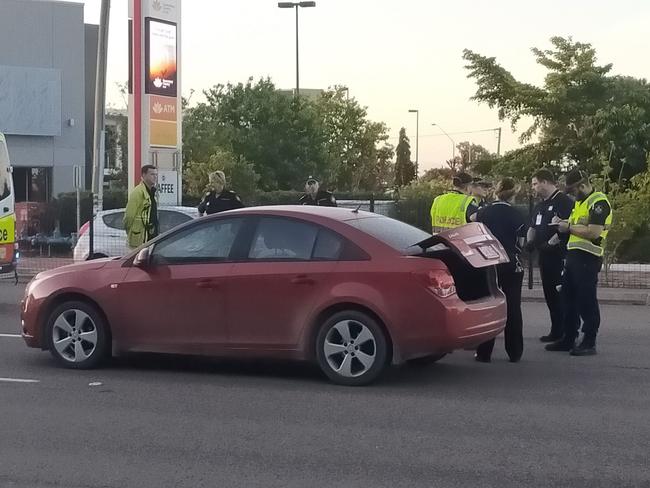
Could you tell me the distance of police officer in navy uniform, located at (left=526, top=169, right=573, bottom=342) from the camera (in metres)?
10.5

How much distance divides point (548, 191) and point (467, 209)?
1.02 meters

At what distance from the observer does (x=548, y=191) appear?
1057 centimetres

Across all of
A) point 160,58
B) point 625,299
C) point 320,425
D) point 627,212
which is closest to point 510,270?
point 320,425

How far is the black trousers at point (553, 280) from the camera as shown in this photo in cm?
1080

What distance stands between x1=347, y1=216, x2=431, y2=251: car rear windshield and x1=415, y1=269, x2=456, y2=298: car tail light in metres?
0.35

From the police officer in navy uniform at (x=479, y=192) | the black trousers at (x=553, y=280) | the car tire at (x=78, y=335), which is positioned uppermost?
the police officer in navy uniform at (x=479, y=192)

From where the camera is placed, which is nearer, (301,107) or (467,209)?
(467,209)

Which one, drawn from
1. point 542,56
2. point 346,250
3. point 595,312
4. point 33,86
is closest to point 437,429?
point 346,250

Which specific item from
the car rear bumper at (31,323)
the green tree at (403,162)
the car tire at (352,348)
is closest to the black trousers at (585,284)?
the car tire at (352,348)

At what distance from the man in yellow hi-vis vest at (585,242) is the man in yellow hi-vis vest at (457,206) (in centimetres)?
132

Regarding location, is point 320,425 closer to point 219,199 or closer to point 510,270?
point 510,270

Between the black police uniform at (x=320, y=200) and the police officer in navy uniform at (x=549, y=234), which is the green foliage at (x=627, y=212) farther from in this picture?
the police officer in navy uniform at (x=549, y=234)

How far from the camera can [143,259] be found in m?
9.05

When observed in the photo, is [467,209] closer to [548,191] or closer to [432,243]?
[548,191]
